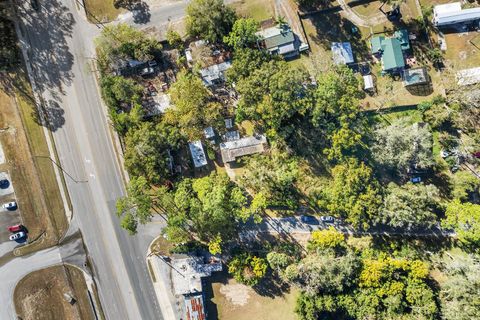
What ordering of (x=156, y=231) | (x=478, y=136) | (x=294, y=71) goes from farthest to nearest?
(x=156, y=231) < (x=478, y=136) < (x=294, y=71)

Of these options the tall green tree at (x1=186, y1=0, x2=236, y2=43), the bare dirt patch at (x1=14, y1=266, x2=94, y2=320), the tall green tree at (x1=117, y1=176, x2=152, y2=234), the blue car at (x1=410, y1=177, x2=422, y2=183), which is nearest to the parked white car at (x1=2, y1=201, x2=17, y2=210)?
the bare dirt patch at (x1=14, y1=266, x2=94, y2=320)

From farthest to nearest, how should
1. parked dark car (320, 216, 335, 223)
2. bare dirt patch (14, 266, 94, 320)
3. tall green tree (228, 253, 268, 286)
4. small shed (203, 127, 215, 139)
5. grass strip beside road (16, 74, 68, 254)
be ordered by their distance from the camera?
grass strip beside road (16, 74, 68, 254), bare dirt patch (14, 266, 94, 320), parked dark car (320, 216, 335, 223), small shed (203, 127, 215, 139), tall green tree (228, 253, 268, 286)

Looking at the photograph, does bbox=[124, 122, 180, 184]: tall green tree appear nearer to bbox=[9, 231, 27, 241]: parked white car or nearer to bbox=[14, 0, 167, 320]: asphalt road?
bbox=[14, 0, 167, 320]: asphalt road

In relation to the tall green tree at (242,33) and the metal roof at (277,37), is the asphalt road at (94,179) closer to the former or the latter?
the tall green tree at (242,33)

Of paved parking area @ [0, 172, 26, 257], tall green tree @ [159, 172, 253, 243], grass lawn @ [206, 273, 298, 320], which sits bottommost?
grass lawn @ [206, 273, 298, 320]

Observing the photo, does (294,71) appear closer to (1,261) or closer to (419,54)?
(419,54)

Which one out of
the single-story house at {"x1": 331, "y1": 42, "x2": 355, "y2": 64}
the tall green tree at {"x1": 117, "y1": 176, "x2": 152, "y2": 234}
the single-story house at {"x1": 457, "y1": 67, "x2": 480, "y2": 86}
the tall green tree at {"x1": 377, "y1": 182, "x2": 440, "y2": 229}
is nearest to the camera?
the tall green tree at {"x1": 377, "y1": 182, "x2": 440, "y2": 229}

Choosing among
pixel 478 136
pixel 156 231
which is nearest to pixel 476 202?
pixel 478 136

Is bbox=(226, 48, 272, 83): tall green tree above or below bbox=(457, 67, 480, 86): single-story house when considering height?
above
